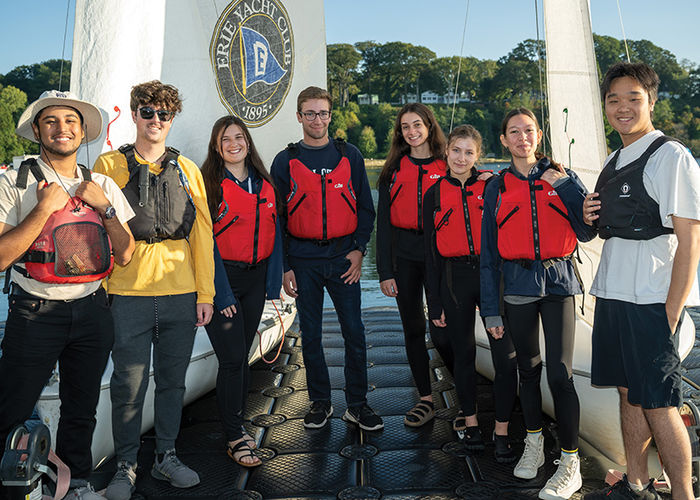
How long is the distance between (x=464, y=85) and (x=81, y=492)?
318ft

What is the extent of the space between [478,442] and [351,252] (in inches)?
51.1

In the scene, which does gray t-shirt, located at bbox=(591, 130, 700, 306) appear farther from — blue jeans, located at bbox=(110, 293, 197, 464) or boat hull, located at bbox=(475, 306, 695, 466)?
blue jeans, located at bbox=(110, 293, 197, 464)

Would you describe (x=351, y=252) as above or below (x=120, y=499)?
above

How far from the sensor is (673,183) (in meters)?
2.19

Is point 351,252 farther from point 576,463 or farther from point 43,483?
point 43,483

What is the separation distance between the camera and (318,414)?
11.3ft

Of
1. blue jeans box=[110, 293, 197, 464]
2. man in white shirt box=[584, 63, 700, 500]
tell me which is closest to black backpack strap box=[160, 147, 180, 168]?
blue jeans box=[110, 293, 197, 464]

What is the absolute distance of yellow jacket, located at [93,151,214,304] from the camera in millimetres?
2609

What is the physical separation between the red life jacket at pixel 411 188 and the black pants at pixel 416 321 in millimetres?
250

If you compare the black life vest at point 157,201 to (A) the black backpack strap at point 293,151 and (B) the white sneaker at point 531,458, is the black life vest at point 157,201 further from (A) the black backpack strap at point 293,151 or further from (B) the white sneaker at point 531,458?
(B) the white sneaker at point 531,458

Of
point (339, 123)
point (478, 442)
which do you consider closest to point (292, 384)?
point (478, 442)

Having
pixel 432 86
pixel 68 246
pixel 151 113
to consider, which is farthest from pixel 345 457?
pixel 432 86

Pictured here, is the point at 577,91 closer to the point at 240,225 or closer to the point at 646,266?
the point at 646,266

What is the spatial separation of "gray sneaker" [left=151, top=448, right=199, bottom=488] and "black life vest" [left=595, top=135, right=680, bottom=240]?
2247 millimetres
